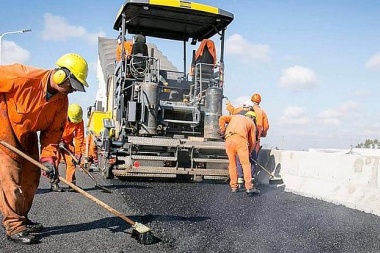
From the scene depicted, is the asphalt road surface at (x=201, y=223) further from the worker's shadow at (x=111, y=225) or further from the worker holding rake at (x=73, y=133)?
the worker holding rake at (x=73, y=133)

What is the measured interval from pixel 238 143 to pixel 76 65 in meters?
3.17

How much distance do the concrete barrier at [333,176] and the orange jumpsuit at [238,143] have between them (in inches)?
32.9

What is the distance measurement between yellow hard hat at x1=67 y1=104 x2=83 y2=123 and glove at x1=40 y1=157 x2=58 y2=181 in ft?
9.55

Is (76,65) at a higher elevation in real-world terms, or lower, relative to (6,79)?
higher

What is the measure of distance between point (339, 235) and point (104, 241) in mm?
2040

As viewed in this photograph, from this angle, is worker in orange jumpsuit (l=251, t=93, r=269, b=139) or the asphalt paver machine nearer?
the asphalt paver machine

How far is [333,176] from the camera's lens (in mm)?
5523

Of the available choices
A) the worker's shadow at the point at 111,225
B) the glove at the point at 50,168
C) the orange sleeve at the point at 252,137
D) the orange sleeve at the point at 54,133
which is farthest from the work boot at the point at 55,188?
the orange sleeve at the point at 252,137

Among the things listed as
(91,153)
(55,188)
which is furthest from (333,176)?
(91,153)

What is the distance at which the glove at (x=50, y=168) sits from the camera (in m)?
3.49

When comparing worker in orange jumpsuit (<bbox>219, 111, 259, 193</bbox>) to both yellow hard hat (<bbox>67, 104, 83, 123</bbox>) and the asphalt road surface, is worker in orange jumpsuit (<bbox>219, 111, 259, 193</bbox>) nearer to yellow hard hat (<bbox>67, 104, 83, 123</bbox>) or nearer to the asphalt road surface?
the asphalt road surface

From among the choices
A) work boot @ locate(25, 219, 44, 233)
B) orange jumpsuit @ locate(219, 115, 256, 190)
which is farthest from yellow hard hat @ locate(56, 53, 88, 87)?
orange jumpsuit @ locate(219, 115, 256, 190)

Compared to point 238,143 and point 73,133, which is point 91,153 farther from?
point 238,143

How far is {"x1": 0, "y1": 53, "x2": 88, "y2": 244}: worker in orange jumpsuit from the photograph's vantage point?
3.34m
